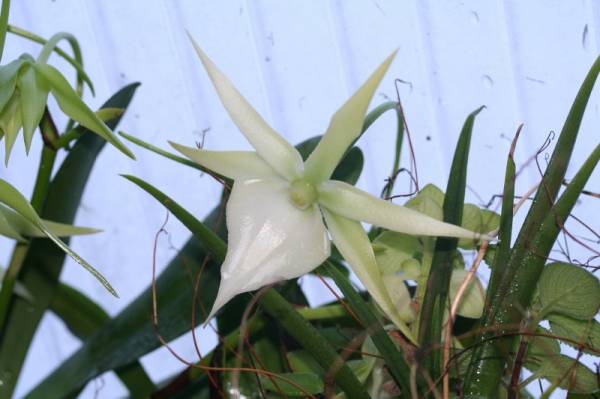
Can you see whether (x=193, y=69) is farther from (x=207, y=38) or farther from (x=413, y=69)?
(x=413, y=69)

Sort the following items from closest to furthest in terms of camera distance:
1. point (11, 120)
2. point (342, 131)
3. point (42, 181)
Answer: point (342, 131) → point (11, 120) → point (42, 181)

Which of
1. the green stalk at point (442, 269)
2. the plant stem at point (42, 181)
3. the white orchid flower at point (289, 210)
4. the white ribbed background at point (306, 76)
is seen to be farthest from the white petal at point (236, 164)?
the white ribbed background at point (306, 76)

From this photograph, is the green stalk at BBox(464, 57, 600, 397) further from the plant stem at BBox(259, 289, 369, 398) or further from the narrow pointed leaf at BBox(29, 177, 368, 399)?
the narrow pointed leaf at BBox(29, 177, 368, 399)

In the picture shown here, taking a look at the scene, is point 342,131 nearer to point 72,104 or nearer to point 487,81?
point 72,104

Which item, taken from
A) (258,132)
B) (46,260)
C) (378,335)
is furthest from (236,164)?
(46,260)

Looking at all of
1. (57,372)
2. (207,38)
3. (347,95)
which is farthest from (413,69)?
(57,372)

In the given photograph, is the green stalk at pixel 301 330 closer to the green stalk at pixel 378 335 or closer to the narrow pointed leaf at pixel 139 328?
the green stalk at pixel 378 335
